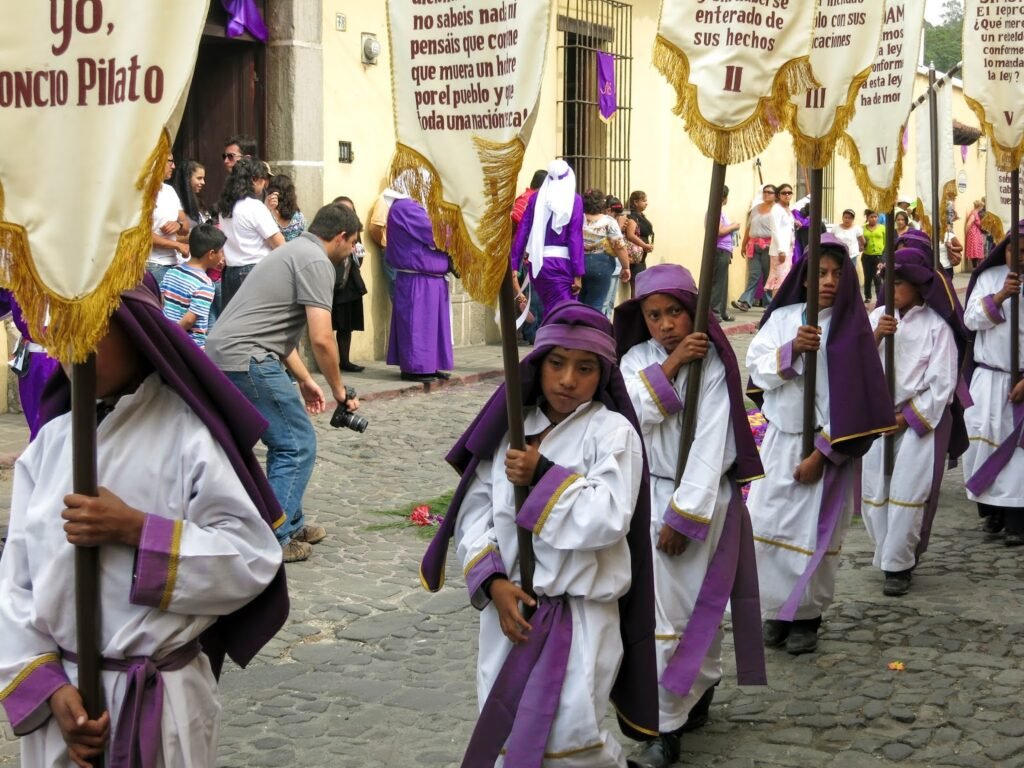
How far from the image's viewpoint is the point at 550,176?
1338cm

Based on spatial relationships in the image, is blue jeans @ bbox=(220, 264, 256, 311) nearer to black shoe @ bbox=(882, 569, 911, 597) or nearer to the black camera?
the black camera

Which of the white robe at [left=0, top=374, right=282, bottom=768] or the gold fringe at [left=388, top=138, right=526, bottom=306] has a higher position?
the gold fringe at [left=388, top=138, right=526, bottom=306]

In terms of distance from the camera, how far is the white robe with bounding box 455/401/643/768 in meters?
3.88

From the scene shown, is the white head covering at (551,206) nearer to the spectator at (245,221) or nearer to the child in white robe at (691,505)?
the spectator at (245,221)

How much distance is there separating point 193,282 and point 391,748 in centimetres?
398

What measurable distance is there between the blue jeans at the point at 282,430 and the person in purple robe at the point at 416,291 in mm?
5867

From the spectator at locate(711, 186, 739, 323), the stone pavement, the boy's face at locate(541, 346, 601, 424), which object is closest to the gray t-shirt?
the stone pavement

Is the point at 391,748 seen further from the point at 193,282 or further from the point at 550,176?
the point at 550,176

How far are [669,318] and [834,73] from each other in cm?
162

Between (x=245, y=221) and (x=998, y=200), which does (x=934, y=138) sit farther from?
(x=245, y=221)

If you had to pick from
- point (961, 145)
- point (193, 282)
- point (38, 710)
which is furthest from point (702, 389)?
point (961, 145)

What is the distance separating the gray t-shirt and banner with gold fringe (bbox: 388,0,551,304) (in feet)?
10.6

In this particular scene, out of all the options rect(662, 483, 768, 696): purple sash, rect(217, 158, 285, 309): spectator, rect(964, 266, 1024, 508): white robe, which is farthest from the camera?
rect(217, 158, 285, 309): spectator

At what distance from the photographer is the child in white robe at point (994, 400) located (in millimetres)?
8234
